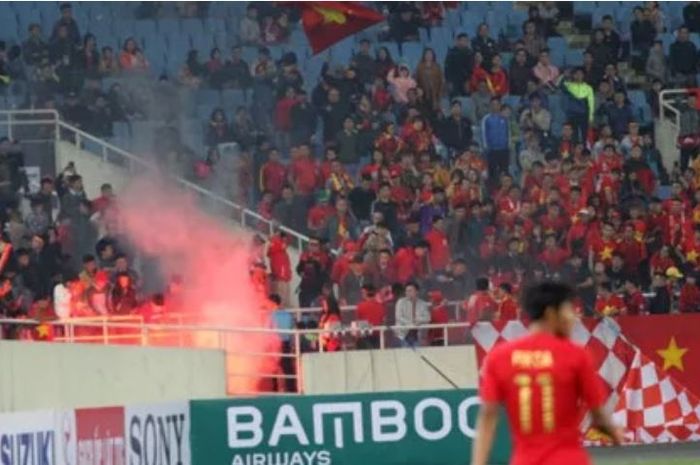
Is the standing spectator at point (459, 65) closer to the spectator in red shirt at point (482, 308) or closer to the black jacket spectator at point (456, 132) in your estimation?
the black jacket spectator at point (456, 132)

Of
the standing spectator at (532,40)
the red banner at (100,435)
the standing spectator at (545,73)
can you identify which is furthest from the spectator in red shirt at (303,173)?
the red banner at (100,435)

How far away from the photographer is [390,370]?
2541cm

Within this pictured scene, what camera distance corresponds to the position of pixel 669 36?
109 ft

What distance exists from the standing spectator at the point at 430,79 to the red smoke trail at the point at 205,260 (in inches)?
145

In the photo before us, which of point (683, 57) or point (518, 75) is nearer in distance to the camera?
point (518, 75)

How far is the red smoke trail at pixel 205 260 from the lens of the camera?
26047mm

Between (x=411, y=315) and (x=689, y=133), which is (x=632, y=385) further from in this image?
(x=689, y=133)

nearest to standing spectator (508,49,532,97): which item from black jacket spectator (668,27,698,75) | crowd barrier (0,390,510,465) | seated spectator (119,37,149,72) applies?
black jacket spectator (668,27,698,75)

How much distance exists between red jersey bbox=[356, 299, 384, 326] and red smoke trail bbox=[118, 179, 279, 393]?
1.02 meters

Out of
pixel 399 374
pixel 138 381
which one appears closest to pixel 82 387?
pixel 138 381

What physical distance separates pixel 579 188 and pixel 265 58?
4559 mm

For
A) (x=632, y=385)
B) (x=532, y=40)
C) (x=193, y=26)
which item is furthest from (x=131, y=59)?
(x=632, y=385)

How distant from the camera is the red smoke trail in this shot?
26.0 meters

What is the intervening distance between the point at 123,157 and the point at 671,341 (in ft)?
24.7
